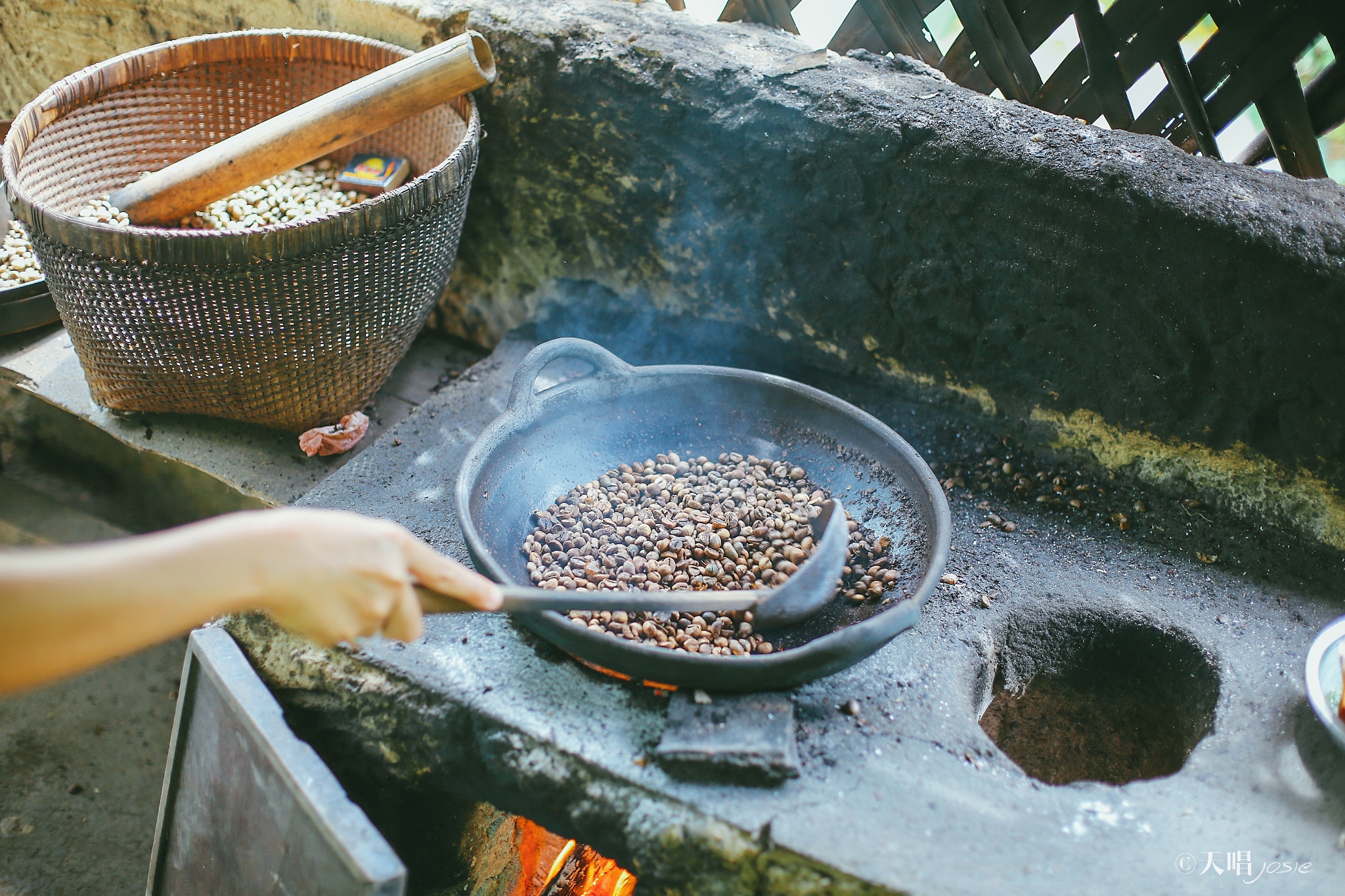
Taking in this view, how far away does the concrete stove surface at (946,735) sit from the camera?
4.51ft

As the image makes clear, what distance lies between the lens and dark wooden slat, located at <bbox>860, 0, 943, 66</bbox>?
8.24 ft

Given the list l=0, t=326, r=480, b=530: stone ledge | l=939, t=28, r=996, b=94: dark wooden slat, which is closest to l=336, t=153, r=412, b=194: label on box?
l=0, t=326, r=480, b=530: stone ledge

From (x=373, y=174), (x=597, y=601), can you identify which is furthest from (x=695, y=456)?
(x=373, y=174)

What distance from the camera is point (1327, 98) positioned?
2168 millimetres

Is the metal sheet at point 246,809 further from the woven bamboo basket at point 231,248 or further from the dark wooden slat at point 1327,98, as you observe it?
the dark wooden slat at point 1327,98

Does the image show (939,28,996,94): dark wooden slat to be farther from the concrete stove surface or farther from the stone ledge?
the stone ledge

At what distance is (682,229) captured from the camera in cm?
246

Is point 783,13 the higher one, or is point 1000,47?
point 783,13

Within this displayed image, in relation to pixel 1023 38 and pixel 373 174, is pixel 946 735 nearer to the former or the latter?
pixel 1023 38

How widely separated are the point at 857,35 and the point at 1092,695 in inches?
80.0

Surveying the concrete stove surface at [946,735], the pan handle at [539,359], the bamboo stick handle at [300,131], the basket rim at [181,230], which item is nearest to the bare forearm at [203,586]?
the concrete stove surface at [946,735]

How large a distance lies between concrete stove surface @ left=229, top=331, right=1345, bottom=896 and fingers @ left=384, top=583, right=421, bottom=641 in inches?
22.4

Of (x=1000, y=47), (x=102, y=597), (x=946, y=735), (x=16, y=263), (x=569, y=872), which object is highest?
(x=1000, y=47)

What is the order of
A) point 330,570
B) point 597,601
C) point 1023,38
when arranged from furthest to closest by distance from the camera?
point 1023,38, point 597,601, point 330,570
